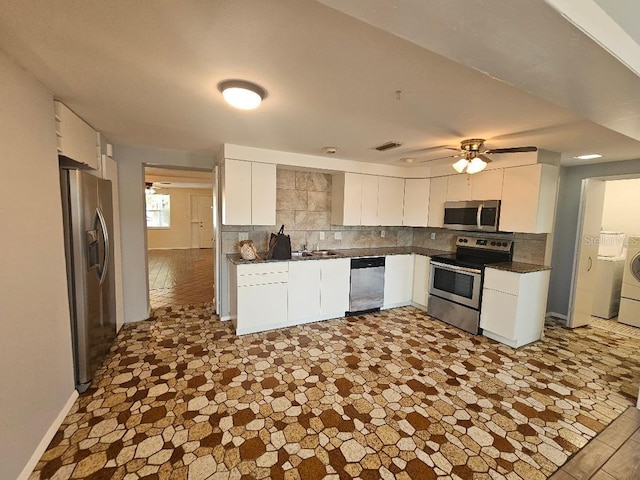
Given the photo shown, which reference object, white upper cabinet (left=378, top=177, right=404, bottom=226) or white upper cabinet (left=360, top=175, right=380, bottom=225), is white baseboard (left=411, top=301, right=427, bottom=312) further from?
white upper cabinet (left=360, top=175, right=380, bottom=225)

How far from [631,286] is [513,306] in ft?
8.40

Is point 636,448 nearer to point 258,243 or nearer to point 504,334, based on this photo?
point 504,334

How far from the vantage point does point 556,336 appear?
3.65 metres

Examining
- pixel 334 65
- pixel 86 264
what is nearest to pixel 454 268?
pixel 334 65

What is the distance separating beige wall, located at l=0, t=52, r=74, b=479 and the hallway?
8.56ft

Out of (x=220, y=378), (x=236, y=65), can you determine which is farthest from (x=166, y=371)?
(x=236, y=65)

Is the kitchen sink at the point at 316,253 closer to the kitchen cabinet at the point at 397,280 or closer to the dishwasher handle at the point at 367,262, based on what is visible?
the dishwasher handle at the point at 367,262

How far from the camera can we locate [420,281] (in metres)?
4.40

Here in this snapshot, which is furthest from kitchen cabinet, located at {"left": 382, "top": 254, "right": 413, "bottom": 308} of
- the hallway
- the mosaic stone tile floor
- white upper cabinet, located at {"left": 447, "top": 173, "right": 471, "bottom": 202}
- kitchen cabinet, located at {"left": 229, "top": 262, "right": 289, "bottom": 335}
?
the hallway

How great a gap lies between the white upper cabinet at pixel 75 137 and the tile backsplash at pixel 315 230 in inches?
62.3

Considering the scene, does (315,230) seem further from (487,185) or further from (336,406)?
(336,406)

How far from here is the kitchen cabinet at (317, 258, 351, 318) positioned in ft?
12.6

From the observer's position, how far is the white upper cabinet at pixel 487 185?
356 centimetres

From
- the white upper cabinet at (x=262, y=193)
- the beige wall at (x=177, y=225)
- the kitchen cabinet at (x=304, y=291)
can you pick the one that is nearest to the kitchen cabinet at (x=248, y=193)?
the white upper cabinet at (x=262, y=193)
